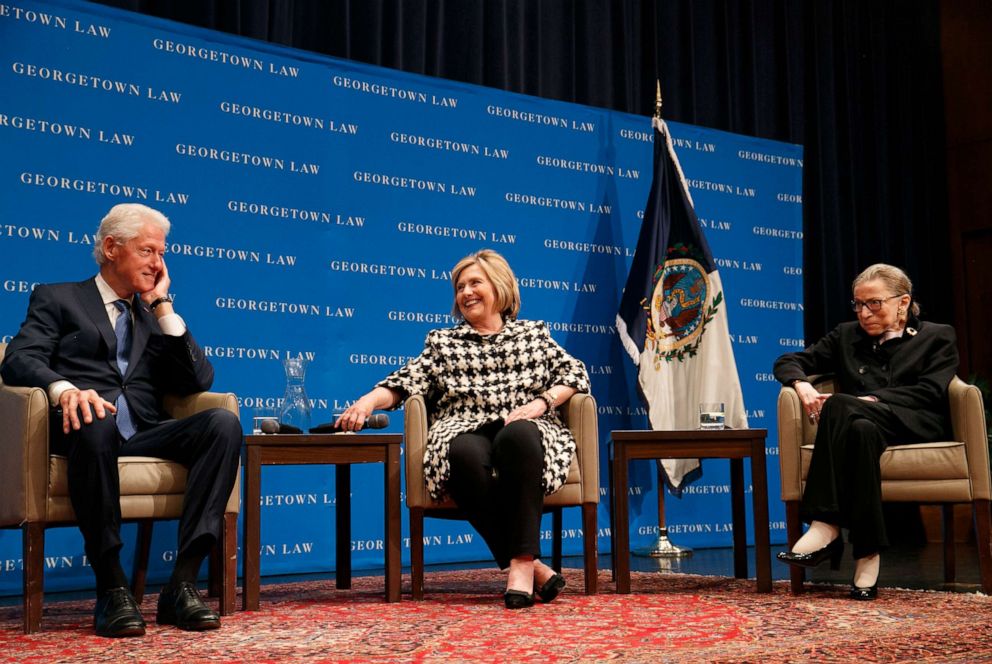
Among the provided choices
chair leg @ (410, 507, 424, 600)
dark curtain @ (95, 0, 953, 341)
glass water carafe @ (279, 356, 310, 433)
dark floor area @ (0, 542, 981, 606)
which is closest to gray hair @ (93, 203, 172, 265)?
glass water carafe @ (279, 356, 310, 433)

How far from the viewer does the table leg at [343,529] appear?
3.58 m

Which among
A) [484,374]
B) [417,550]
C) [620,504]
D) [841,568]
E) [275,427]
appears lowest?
[841,568]

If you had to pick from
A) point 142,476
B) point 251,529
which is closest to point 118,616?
point 142,476

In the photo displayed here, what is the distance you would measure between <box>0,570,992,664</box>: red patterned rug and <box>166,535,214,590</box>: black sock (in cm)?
13

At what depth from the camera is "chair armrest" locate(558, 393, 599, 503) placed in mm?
3230

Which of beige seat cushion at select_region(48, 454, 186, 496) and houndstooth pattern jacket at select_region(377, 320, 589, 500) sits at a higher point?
houndstooth pattern jacket at select_region(377, 320, 589, 500)

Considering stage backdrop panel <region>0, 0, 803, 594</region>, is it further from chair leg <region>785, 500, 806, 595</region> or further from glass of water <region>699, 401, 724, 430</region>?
chair leg <region>785, 500, 806, 595</region>

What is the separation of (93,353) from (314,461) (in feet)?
2.26

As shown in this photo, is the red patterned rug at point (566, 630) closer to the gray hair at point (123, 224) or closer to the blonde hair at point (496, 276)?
the blonde hair at point (496, 276)

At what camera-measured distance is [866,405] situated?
3246 millimetres

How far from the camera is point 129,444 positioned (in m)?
2.86

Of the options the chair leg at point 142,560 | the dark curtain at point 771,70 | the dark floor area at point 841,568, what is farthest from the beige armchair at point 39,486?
the dark curtain at point 771,70

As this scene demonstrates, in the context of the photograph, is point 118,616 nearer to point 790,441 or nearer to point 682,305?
point 790,441

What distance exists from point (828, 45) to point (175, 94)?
4.25 metres
